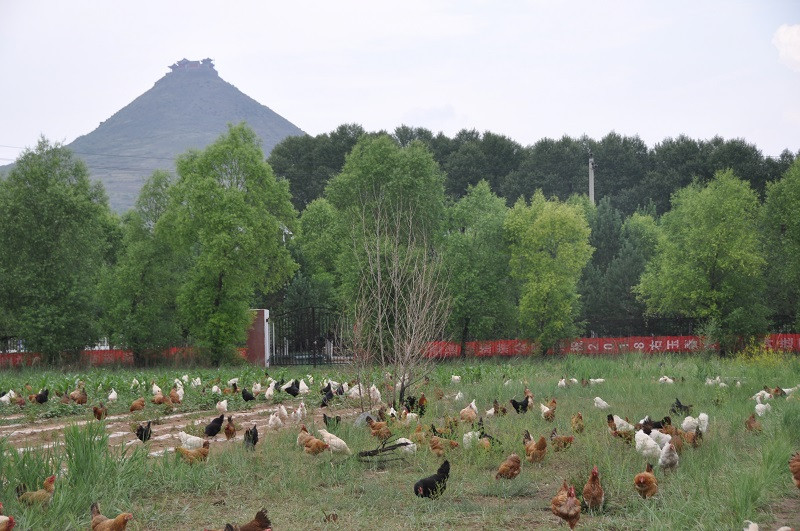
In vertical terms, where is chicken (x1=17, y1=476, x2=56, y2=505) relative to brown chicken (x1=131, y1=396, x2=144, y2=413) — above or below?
above

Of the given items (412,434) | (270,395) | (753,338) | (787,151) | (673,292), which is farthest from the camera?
(787,151)

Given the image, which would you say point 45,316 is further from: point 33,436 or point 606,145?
point 606,145

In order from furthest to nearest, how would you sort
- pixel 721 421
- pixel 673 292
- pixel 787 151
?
pixel 787 151 → pixel 673 292 → pixel 721 421

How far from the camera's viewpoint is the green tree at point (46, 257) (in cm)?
2891

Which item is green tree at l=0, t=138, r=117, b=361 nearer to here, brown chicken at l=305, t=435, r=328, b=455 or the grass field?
the grass field

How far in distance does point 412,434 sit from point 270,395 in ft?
20.8

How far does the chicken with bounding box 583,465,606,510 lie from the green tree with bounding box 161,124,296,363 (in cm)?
2373

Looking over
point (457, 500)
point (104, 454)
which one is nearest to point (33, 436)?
point (104, 454)

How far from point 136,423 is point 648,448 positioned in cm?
716

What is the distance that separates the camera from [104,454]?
7438mm

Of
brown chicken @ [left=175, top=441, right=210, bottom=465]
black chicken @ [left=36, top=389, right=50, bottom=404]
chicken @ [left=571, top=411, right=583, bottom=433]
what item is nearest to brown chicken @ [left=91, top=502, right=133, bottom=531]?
brown chicken @ [left=175, top=441, right=210, bottom=465]

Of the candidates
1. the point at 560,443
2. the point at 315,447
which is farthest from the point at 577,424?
the point at 315,447

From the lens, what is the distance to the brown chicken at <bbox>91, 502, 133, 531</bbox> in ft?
18.6

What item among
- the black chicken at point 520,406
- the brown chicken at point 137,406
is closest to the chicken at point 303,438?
the black chicken at point 520,406
